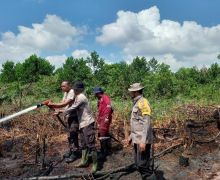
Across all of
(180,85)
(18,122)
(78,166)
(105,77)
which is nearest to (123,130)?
A: (78,166)

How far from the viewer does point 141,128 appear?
604cm

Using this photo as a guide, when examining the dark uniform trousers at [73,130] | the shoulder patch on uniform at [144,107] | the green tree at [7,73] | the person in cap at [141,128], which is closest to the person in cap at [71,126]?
the dark uniform trousers at [73,130]

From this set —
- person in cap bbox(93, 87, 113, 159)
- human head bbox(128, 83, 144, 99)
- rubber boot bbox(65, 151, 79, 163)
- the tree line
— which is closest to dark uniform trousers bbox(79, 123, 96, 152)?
person in cap bbox(93, 87, 113, 159)

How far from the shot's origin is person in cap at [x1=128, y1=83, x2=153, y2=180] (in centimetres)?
587

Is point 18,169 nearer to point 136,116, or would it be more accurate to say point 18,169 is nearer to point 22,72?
point 136,116

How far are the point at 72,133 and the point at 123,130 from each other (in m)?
2.24

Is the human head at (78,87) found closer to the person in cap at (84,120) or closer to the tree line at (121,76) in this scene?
the person in cap at (84,120)

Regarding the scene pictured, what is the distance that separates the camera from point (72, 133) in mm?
8016

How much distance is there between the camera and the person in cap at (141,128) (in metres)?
5.87

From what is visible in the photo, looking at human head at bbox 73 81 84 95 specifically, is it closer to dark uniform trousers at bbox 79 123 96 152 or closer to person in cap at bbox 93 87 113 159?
person in cap at bbox 93 87 113 159

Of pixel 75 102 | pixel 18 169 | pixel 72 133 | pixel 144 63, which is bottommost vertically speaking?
pixel 18 169

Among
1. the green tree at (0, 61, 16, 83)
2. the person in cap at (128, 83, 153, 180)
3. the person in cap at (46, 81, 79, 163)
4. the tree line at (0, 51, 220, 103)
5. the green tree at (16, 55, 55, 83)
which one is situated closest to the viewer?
the person in cap at (128, 83, 153, 180)

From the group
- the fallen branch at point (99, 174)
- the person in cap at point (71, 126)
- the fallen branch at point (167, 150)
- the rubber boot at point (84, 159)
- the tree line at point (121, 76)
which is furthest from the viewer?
the tree line at point (121, 76)

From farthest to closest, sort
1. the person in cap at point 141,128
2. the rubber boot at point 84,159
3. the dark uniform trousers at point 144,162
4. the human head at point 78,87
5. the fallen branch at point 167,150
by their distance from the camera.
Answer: the fallen branch at point 167,150
the rubber boot at point 84,159
the human head at point 78,87
the dark uniform trousers at point 144,162
the person in cap at point 141,128
